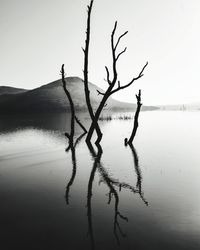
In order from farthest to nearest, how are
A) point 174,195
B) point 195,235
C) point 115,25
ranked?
point 115,25 → point 174,195 → point 195,235

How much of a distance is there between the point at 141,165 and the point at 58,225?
32.7 ft

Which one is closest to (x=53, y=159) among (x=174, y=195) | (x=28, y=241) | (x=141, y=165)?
(x=141, y=165)

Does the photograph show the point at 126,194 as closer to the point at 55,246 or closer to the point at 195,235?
the point at 195,235

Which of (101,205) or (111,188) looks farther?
(111,188)

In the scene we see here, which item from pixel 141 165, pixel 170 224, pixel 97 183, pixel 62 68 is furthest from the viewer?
pixel 62 68

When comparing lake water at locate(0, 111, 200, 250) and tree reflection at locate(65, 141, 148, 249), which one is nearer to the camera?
lake water at locate(0, 111, 200, 250)

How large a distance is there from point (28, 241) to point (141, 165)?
11.2 metres

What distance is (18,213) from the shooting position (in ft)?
30.6

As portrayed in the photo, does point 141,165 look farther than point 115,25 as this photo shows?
No

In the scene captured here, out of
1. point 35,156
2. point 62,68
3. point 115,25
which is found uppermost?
point 115,25

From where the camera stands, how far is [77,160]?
20.0m

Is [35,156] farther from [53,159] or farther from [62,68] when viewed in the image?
[62,68]

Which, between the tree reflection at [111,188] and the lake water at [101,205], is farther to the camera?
the tree reflection at [111,188]

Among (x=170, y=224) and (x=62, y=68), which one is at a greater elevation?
(x=62, y=68)
